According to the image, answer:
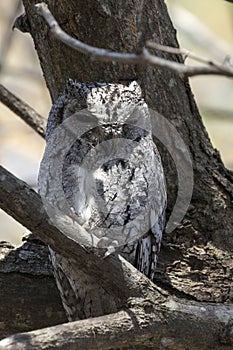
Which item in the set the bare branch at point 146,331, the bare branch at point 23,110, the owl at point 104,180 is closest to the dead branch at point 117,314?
the bare branch at point 146,331

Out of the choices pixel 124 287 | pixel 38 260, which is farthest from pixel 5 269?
pixel 124 287

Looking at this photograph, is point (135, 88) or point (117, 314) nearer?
point (117, 314)

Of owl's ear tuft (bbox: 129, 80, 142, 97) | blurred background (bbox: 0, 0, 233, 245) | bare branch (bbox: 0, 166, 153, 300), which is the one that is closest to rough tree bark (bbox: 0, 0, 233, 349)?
owl's ear tuft (bbox: 129, 80, 142, 97)

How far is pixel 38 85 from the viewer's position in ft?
20.4

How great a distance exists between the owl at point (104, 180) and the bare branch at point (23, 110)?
0.76 m

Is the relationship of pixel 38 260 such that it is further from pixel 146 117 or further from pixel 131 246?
pixel 146 117

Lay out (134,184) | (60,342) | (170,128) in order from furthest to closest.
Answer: (170,128) < (134,184) < (60,342)

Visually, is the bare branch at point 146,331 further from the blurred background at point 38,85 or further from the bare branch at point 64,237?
the blurred background at point 38,85

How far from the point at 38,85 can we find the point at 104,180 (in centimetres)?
371

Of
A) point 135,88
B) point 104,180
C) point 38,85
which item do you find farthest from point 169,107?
point 38,85

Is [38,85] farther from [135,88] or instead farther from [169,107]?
[135,88]

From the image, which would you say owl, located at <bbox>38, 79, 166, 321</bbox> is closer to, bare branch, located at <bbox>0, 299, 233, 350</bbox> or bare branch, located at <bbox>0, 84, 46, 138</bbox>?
bare branch, located at <bbox>0, 299, 233, 350</bbox>

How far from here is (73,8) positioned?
2846mm

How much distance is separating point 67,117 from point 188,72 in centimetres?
132
